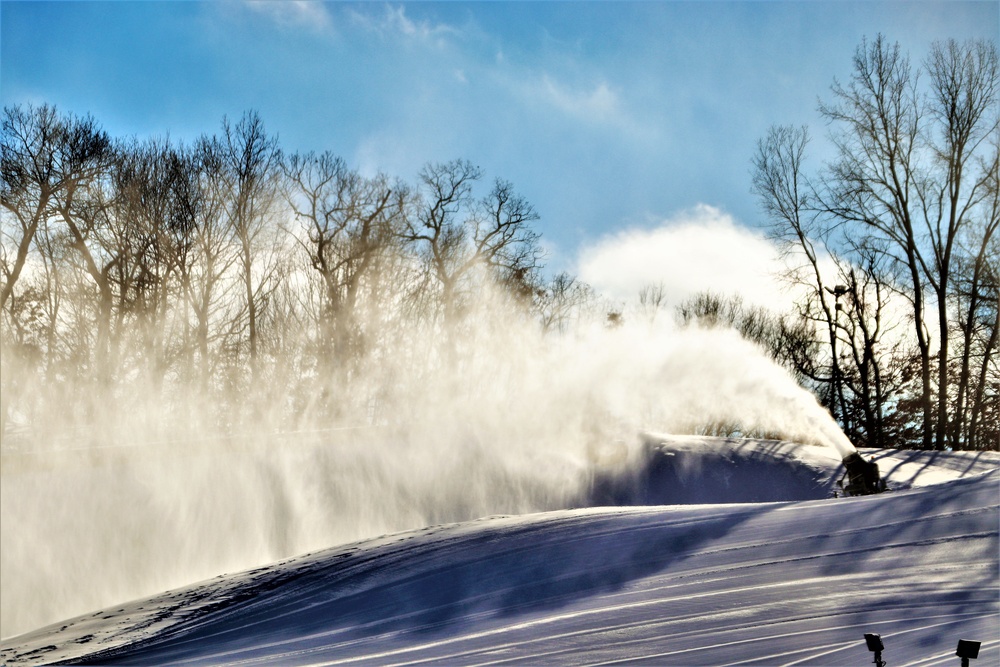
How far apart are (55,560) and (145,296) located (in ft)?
33.8

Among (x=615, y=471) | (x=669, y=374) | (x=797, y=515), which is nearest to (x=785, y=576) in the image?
(x=797, y=515)

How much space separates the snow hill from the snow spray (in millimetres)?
3116

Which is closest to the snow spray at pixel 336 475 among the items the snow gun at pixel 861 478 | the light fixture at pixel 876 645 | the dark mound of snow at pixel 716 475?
the dark mound of snow at pixel 716 475

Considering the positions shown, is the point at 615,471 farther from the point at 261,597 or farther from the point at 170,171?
the point at 170,171

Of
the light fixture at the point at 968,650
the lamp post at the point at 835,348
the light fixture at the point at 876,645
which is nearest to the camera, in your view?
the light fixture at the point at 968,650

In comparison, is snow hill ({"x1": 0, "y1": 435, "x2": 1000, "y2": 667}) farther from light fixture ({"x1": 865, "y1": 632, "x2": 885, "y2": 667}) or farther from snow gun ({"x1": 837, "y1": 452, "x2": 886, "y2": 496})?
snow gun ({"x1": 837, "y1": 452, "x2": 886, "y2": 496})

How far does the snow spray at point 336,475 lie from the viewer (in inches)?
386

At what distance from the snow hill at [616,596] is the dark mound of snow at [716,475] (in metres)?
4.15

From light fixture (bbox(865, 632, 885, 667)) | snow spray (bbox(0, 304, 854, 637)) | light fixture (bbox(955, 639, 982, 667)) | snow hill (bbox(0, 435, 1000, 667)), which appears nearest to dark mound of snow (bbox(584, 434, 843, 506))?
snow spray (bbox(0, 304, 854, 637))

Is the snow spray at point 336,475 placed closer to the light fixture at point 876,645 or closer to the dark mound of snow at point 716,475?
the dark mound of snow at point 716,475

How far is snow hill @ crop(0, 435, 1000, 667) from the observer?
13.5 ft

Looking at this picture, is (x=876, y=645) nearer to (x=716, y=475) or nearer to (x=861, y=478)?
(x=861, y=478)

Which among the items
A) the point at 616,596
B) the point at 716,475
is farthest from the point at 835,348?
the point at 616,596

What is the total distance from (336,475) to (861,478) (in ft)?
23.1
